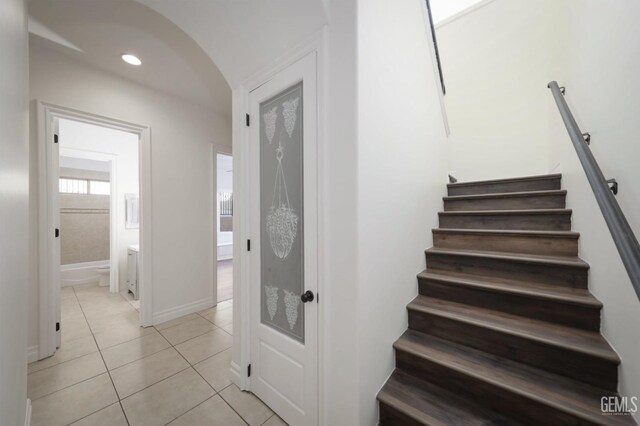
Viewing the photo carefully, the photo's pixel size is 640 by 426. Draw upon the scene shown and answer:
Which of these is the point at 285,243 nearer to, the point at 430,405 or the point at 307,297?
the point at 307,297

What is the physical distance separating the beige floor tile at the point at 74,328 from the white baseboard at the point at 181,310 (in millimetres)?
652

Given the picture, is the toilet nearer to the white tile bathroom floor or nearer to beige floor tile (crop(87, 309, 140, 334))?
the white tile bathroom floor

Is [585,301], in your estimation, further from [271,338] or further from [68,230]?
[68,230]

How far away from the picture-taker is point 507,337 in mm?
1411

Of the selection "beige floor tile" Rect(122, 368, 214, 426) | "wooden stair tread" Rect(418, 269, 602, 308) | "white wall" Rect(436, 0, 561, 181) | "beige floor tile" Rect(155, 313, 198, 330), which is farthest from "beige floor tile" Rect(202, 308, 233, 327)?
"white wall" Rect(436, 0, 561, 181)

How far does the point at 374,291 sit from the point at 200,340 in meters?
2.18

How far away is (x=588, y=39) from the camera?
1673 millimetres

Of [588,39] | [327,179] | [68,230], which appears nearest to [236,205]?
[327,179]

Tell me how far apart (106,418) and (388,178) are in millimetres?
2452

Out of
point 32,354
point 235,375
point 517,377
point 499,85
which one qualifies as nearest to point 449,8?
point 499,85

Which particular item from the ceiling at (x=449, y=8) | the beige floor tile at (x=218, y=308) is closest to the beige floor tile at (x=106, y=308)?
the beige floor tile at (x=218, y=308)

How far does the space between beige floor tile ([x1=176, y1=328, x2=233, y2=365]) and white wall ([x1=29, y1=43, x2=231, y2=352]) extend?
29.7 inches

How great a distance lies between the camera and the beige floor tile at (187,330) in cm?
254

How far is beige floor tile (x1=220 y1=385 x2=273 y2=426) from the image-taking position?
156cm
